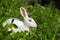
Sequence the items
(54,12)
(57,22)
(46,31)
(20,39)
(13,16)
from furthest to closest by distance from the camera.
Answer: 1. (54,12)
2. (57,22)
3. (13,16)
4. (46,31)
5. (20,39)

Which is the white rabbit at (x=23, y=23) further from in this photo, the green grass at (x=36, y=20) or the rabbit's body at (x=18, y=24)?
the green grass at (x=36, y=20)

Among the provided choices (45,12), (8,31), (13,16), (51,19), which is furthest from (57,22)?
(8,31)

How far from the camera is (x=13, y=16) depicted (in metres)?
4.77

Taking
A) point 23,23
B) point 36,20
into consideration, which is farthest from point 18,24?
point 36,20

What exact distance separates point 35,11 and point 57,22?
0.55 m

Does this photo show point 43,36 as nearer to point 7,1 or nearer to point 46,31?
point 46,31

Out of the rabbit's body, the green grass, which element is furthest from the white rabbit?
the green grass

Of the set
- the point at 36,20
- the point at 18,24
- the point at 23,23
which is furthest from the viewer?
the point at 36,20

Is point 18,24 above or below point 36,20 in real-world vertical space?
above

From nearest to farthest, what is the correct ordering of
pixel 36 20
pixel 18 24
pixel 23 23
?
pixel 18 24
pixel 23 23
pixel 36 20

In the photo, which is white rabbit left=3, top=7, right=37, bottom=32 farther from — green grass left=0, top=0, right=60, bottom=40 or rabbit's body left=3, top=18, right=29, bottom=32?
green grass left=0, top=0, right=60, bottom=40

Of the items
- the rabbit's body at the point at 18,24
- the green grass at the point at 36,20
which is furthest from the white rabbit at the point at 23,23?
the green grass at the point at 36,20

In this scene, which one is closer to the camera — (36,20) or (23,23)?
(23,23)

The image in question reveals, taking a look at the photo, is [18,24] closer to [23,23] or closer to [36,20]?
[23,23]
